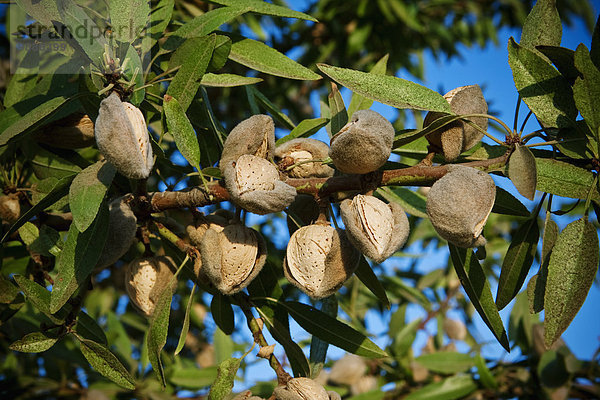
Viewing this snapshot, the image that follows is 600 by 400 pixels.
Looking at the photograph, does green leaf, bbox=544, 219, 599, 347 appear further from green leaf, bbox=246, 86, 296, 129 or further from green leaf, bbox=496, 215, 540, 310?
green leaf, bbox=246, 86, 296, 129

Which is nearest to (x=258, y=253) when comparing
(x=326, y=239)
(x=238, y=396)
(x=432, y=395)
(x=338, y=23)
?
(x=326, y=239)

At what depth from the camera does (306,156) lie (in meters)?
1.14

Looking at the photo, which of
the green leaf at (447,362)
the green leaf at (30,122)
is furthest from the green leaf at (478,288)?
the green leaf at (447,362)

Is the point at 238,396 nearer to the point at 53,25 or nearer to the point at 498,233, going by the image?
the point at 53,25

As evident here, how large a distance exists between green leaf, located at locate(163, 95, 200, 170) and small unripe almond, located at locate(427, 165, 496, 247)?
1.30ft

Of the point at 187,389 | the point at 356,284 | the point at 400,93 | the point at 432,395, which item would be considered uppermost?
the point at 400,93

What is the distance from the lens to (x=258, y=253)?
42.7 inches

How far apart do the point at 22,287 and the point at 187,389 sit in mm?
1199

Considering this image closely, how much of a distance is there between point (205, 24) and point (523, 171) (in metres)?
0.69

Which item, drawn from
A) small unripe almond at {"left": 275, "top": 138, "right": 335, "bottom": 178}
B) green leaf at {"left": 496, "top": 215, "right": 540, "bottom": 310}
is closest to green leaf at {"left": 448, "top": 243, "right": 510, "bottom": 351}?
green leaf at {"left": 496, "top": 215, "right": 540, "bottom": 310}

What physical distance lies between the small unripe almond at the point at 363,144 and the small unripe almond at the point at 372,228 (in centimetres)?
6

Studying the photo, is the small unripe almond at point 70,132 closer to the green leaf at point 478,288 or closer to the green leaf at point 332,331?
the green leaf at point 332,331

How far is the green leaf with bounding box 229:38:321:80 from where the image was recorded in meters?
1.14

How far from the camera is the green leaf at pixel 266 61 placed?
1.14 metres
